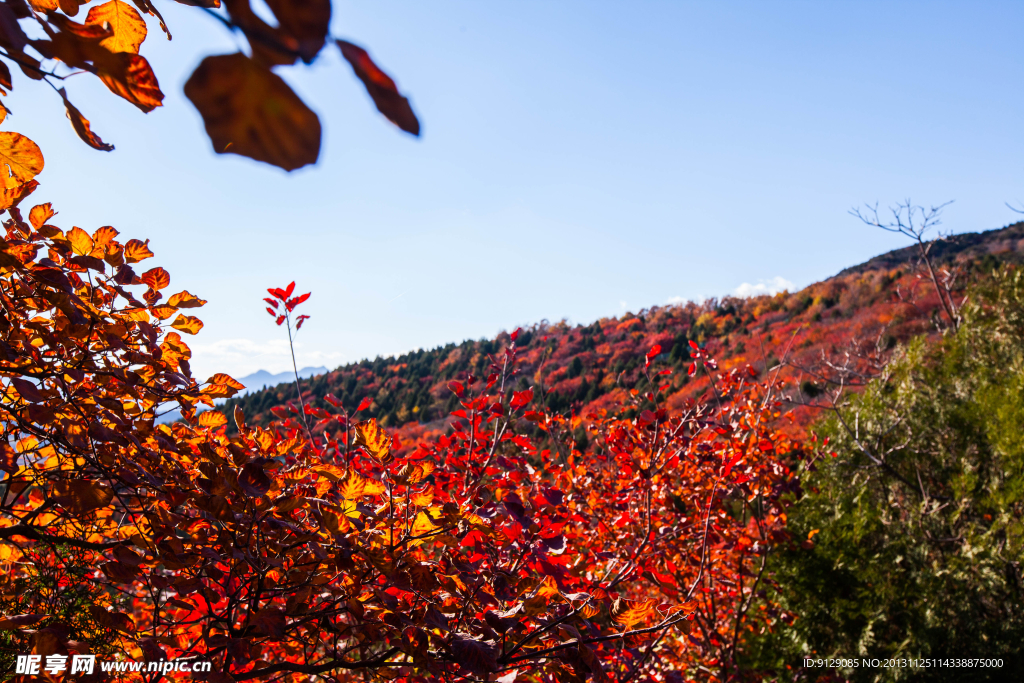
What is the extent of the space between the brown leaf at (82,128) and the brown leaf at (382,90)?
18.3 inches

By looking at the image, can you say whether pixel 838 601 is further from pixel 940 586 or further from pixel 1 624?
pixel 1 624

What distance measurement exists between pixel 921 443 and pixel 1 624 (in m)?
7.32

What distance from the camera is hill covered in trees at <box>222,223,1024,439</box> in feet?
66.1

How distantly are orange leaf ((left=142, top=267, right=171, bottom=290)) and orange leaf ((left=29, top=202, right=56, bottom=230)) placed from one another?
0.25 meters

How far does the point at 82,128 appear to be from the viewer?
1.99 ft

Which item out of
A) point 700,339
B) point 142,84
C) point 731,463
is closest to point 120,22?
point 142,84

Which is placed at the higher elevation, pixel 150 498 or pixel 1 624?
pixel 150 498

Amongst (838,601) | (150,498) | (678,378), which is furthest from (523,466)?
(678,378)

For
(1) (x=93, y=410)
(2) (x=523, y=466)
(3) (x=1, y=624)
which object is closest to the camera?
(3) (x=1, y=624)

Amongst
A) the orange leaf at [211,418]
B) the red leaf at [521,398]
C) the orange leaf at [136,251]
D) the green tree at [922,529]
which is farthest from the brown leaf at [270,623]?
the green tree at [922,529]

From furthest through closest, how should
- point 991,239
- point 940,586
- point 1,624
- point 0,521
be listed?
point 991,239
point 940,586
point 0,521
point 1,624

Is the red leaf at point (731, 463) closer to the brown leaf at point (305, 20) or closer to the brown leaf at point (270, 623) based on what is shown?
the brown leaf at point (270, 623)

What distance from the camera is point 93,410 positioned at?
1481mm

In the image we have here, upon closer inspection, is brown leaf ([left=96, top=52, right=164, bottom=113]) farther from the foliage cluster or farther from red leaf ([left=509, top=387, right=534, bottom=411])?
red leaf ([left=509, top=387, right=534, bottom=411])
